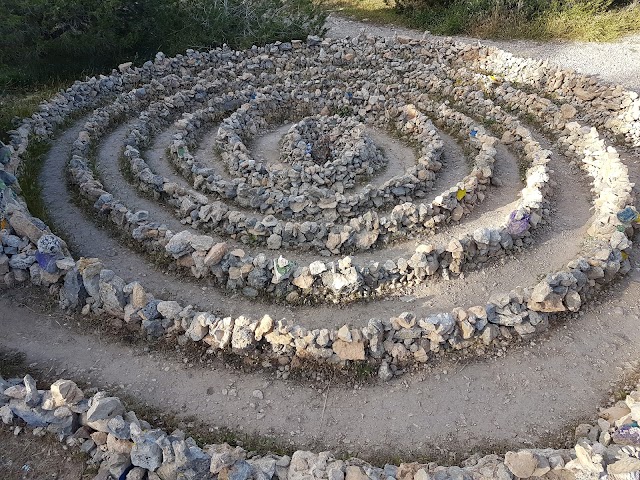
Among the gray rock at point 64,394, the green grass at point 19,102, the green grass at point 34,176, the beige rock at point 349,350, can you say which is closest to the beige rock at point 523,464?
the beige rock at point 349,350

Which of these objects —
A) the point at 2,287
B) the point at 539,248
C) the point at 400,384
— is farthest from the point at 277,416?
the point at 539,248

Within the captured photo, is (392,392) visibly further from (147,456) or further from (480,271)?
(147,456)

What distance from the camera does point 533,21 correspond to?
2984 cm

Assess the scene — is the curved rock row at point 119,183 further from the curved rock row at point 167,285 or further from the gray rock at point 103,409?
the gray rock at point 103,409

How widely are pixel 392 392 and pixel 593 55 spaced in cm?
2260

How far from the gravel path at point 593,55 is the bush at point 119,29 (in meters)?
8.30

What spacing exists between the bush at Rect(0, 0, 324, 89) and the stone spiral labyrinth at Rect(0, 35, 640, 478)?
226 centimetres

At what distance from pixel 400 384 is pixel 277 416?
2689 millimetres

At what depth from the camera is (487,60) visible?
2567 cm

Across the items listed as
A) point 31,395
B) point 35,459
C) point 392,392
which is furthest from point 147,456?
point 392,392

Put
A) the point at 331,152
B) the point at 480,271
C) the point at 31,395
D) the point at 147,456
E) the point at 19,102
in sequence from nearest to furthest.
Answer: the point at 147,456 → the point at 31,395 → the point at 480,271 → the point at 331,152 → the point at 19,102

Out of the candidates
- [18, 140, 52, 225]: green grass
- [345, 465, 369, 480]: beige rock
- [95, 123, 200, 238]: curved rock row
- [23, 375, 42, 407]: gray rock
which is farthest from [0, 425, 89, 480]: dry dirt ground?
[18, 140, 52, 225]: green grass

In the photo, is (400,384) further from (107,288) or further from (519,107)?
(519,107)

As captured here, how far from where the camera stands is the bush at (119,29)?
2438 cm
